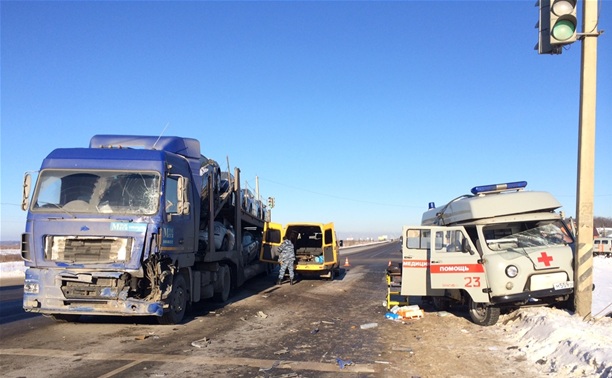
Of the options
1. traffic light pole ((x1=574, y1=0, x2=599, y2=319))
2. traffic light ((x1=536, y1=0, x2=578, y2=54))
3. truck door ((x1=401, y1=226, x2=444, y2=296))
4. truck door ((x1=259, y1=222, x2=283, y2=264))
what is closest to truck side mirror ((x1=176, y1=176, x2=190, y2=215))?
truck door ((x1=401, y1=226, x2=444, y2=296))

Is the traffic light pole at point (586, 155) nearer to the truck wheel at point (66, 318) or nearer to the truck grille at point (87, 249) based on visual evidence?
the truck grille at point (87, 249)

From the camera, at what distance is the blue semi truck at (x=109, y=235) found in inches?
343

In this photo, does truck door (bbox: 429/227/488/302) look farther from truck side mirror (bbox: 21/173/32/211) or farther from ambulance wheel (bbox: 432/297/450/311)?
truck side mirror (bbox: 21/173/32/211)

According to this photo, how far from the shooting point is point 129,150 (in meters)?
9.80

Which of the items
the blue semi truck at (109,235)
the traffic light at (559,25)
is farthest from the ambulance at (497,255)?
the blue semi truck at (109,235)

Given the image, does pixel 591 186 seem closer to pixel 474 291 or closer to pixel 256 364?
pixel 474 291

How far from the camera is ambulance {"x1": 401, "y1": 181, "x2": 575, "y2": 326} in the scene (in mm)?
8742

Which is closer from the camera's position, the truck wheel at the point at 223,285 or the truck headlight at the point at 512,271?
the truck headlight at the point at 512,271

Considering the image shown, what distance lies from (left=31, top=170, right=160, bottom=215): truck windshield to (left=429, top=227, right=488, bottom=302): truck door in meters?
5.33

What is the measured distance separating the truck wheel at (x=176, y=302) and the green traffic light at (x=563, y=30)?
26.0 ft

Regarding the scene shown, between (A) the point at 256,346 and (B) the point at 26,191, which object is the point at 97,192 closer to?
(B) the point at 26,191

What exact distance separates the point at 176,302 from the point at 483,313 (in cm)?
578

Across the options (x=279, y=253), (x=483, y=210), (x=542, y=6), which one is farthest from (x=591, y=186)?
(x=279, y=253)

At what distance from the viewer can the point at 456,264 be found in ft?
30.7
